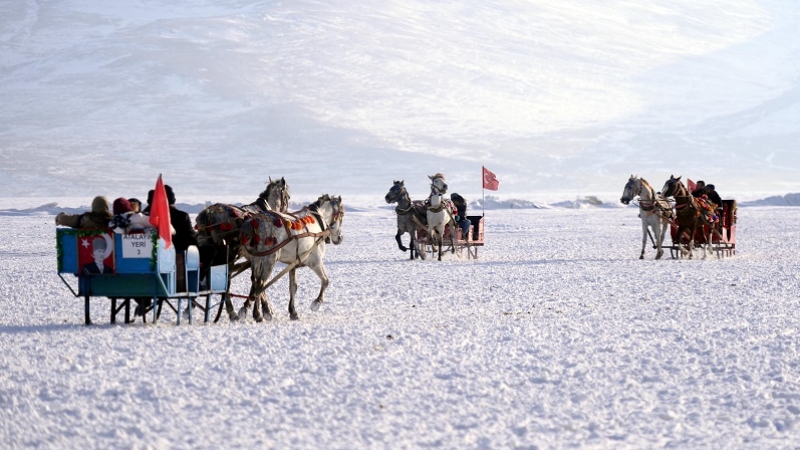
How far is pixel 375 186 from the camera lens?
14850 centimetres

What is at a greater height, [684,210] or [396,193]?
[396,193]

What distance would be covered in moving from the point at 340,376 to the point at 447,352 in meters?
1.58

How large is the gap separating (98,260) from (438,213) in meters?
13.9

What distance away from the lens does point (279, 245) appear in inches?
566

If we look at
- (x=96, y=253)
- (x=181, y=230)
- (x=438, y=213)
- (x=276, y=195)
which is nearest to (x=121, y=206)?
(x=96, y=253)

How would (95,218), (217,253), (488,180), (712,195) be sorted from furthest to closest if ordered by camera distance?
(488,180), (712,195), (217,253), (95,218)

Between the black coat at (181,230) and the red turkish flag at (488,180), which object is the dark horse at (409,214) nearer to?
the red turkish flag at (488,180)

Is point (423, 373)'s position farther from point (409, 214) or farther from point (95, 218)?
point (409, 214)

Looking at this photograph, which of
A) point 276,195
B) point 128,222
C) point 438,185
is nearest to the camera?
point 128,222

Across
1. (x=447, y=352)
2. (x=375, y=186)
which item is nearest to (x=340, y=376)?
(x=447, y=352)

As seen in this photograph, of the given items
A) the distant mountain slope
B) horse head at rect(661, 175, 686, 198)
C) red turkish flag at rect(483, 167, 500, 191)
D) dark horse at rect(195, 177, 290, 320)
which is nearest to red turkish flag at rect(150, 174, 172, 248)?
dark horse at rect(195, 177, 290, 320)

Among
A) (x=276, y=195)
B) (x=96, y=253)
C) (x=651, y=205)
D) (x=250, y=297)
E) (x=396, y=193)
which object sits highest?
(x=396, y=193)

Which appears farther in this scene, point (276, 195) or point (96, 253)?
point (276, 195)

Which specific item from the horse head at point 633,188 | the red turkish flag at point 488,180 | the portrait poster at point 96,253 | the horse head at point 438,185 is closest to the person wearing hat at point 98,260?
the portrait poster at point 96,253
